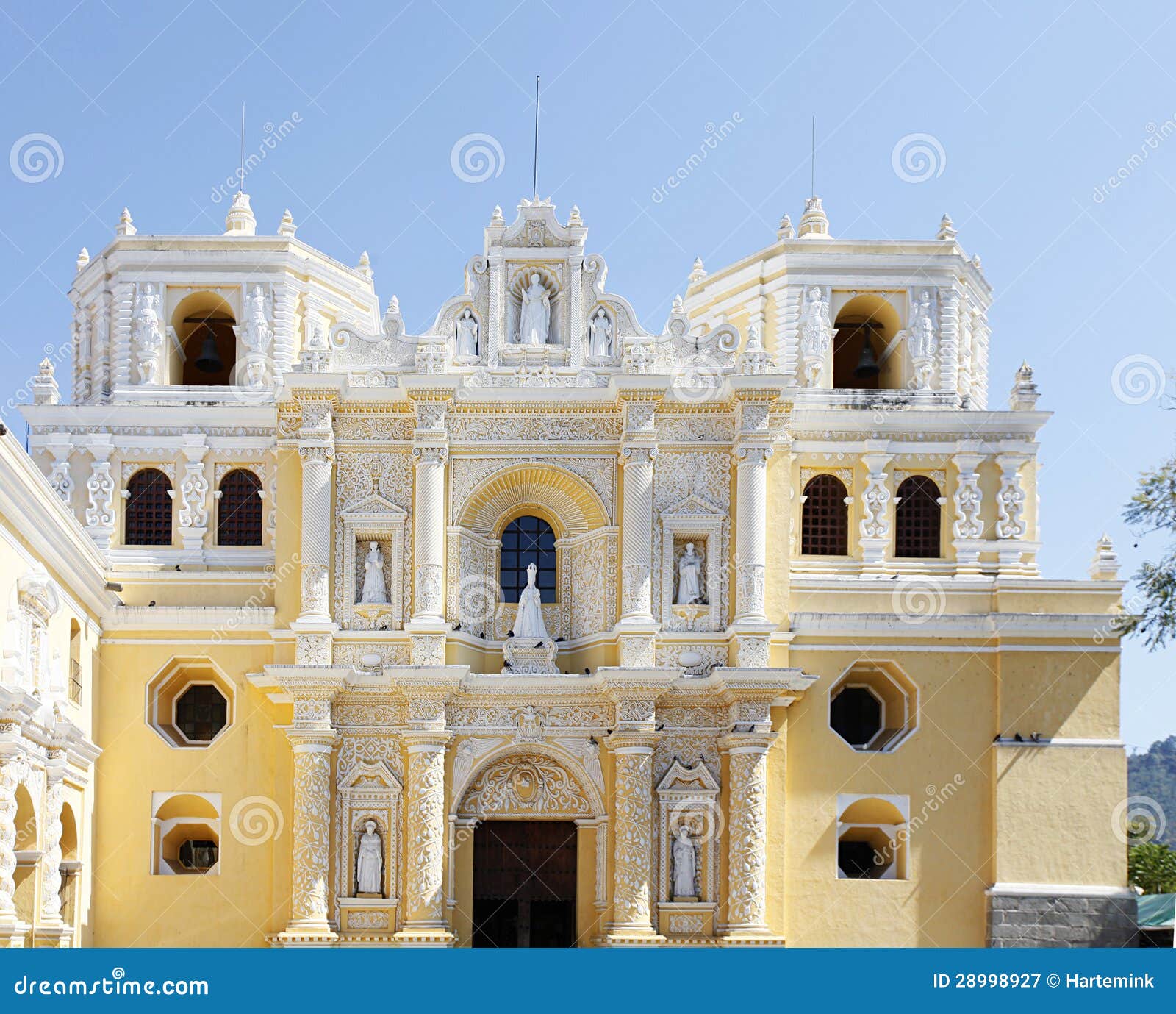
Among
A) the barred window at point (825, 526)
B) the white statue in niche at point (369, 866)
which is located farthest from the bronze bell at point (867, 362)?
the white statue in niche at point (369, 866)

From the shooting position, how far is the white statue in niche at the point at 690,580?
30.2 m

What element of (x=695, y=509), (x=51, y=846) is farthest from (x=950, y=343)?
(x=51, y=846)

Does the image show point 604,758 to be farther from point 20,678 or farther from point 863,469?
point 20,678

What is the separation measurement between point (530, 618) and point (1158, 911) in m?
15.0

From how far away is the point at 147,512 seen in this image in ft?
107

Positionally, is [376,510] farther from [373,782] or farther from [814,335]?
[814,335]

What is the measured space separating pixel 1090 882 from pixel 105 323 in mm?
20857

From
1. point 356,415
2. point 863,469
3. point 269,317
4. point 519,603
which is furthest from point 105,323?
point 863,469

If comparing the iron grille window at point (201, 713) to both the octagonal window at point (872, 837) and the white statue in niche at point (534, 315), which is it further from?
the octagonal window at point (872, 837)

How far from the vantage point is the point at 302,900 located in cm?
2870

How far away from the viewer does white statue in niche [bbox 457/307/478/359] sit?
102ft

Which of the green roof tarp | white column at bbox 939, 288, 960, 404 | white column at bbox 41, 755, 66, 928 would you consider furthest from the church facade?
the green roof tarp

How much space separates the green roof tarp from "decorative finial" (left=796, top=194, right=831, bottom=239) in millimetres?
14745

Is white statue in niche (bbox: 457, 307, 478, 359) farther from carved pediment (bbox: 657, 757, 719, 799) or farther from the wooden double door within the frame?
the wooden double door
